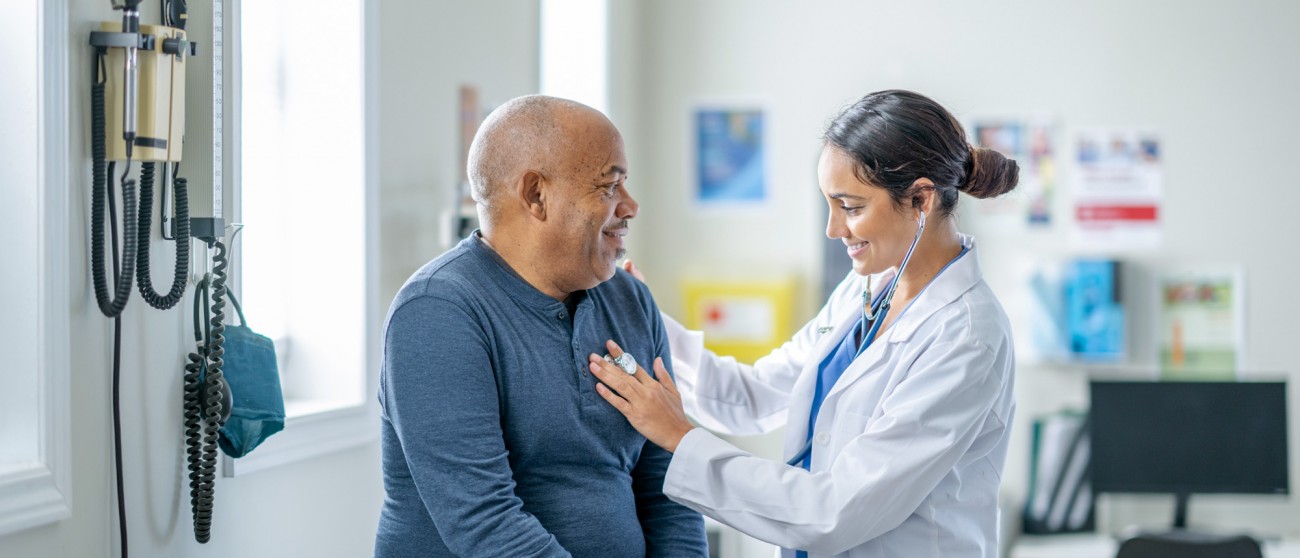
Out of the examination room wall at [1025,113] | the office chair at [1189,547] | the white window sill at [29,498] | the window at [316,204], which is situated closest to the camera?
the white window sill at [29,498]

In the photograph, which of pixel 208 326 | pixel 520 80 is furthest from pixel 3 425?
pixel 520 80

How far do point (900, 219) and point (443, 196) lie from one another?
1156 millimetres

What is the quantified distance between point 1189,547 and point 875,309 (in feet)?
4.03

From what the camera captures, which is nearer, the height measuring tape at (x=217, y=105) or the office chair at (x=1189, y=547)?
the height measuring tape at (x=217, y=105)

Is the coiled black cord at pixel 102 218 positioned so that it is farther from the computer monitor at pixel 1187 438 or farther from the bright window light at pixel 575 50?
the computer monitor at pixel 1187 438

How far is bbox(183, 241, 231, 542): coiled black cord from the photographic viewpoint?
64.2 inches

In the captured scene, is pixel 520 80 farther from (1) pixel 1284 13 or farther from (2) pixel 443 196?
(1) pixel 1284 13

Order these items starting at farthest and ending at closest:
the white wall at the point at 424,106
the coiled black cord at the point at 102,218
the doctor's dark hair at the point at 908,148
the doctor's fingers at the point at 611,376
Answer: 1. the white wall at the point at 424,106
2. the doctor's dark hair at the point at 908,148
3. the doctor's fingers at the point at 611,376
4. the coiled black cord at the point at 102,218

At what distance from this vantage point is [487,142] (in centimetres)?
151

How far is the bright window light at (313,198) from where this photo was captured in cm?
217

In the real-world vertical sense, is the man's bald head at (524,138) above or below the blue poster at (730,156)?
below

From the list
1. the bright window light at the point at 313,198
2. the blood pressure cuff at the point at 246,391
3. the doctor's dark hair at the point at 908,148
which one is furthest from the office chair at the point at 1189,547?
the blood pressure cuff at the point at 246,391

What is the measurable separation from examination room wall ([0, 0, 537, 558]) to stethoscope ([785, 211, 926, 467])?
34.0 inches

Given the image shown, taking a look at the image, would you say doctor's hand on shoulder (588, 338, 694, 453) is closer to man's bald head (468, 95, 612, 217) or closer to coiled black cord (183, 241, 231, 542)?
man's bald head (468, 95, 612, 217)
